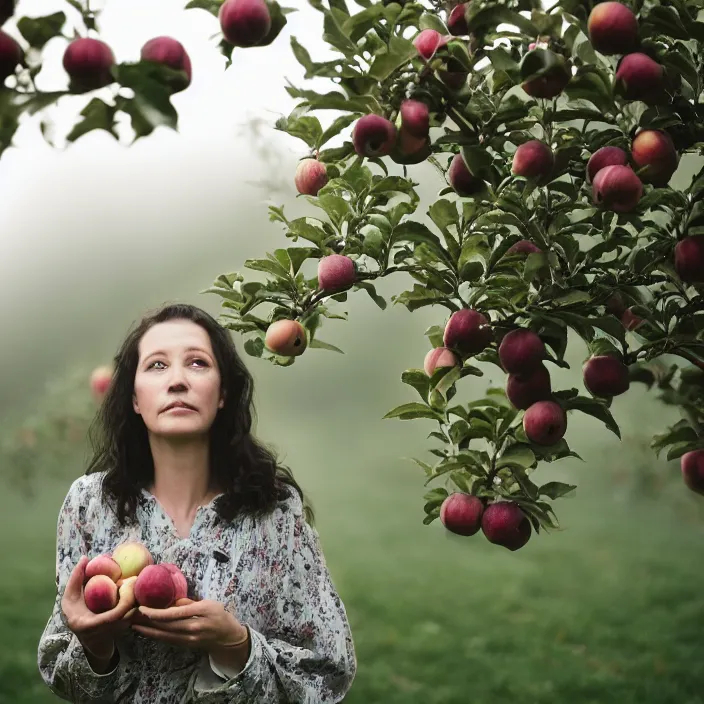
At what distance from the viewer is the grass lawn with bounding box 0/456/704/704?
3.62 m

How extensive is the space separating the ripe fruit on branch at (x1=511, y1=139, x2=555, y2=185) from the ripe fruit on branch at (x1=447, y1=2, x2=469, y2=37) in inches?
5.8

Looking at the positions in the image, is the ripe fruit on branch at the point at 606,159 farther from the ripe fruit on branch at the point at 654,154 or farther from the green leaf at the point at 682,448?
the green leaf at the point at 682,448

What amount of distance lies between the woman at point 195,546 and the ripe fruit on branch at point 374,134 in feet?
1.46

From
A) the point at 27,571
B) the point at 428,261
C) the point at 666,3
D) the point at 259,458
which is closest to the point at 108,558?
the point at 259,458

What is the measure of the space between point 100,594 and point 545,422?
0.56m

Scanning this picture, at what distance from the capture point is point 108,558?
3.81 feet

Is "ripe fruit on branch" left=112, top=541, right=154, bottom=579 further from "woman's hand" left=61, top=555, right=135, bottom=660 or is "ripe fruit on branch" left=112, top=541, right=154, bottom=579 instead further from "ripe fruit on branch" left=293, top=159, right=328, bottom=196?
"ripe fruit on branch" left=293, top=159, right=328, bottom=196

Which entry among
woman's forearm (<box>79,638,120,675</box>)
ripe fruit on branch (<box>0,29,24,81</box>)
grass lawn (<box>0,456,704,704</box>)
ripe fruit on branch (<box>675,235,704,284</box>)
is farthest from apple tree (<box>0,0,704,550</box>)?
grass lawn (<box>0,456,704,704</box>)

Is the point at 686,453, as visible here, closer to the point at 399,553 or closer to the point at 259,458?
the point at 259,458

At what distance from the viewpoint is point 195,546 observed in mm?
1256

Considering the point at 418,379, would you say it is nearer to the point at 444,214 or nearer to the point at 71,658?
the point at 444,214

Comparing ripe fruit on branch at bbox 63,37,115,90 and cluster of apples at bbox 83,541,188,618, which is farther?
cluster of apples at bbox 83,541,188,618

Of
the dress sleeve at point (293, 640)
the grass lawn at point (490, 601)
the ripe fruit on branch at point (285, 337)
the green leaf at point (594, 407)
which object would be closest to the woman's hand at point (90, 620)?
the dress sleeve at point (293, 640)

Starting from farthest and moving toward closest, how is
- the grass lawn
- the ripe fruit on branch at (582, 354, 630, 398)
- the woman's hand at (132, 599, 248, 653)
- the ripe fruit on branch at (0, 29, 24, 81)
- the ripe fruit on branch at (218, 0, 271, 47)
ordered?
the grass lawn
the ripe fruit on branch at (582, 354, 630, 398)
the woman's hand at (132, 599, 248, 653)
the ripe fruit on branch at (218, 0, 271, 47)
the ripe fruit on branch at (0, 29, 24, 81)
